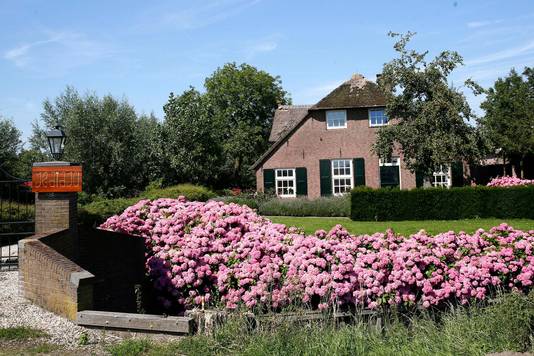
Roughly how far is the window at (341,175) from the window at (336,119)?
74.7 inches

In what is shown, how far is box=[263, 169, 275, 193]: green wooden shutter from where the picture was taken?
28.3 m

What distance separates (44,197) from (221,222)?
2.81 metres

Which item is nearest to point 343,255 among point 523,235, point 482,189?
point 523,235

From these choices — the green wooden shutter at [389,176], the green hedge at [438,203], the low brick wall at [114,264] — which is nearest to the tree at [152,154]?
the green wooden shutter at [389,176]

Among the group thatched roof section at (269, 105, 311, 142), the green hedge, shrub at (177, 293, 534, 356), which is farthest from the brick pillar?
thatched roof section at (269, 105, 311, 142)

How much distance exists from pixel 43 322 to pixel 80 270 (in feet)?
2.23

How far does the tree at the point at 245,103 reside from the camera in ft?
153

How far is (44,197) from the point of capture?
7309 mm

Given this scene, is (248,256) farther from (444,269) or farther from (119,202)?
(119,202)

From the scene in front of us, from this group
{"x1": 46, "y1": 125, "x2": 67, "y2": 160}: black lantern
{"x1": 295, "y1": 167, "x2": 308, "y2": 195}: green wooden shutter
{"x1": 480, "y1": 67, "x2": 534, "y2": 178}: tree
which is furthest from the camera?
{"x1": 480, "y1": 67, "x2": 534, "y2": 178}: tree

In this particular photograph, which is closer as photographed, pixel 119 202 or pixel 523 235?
pixel 523 235

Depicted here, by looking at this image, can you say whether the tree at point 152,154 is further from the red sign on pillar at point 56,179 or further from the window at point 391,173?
the red sign on pillar at point 56,179

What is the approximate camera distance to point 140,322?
216 inches

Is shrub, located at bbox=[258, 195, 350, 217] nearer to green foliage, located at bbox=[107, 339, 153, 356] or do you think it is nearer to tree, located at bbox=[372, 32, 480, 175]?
tree, located at bbox=[372, 32, 480, 175]
